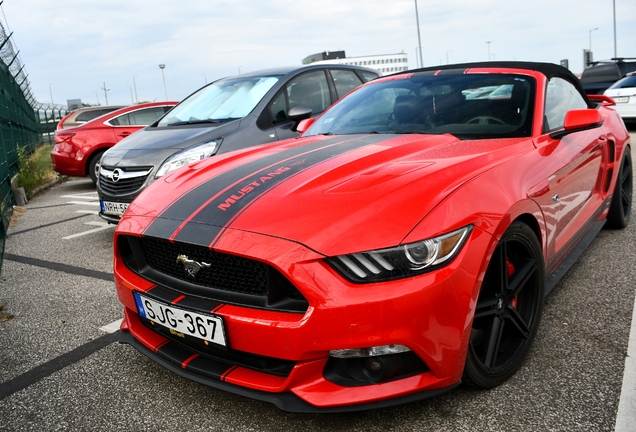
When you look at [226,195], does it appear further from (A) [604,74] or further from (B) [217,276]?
(A) [604,74]

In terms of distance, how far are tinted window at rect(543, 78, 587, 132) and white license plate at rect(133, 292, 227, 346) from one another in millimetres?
1997

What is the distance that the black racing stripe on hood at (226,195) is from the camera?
83.6 inches

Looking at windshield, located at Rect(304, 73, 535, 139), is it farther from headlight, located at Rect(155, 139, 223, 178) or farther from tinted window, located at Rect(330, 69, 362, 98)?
tinted window, located at Rect(330, 69, 362, 98)

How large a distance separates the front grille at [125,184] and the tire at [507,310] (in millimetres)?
3459

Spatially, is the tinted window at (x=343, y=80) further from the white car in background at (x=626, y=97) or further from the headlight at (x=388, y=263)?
the white car in background at (x=626, y=97)

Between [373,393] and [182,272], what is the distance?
904 mm

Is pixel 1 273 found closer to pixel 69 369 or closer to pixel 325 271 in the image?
pixel 69 369

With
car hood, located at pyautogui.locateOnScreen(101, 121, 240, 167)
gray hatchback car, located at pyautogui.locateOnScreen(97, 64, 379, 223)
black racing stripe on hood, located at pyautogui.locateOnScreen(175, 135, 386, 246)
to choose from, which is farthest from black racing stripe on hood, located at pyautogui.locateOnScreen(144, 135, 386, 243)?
car hood, located at pyautogui.locateOnScreen(101, 121, 240, 167)

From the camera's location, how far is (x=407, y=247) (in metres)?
1.84

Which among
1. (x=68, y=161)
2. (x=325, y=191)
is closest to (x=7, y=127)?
(x=68, y=161)

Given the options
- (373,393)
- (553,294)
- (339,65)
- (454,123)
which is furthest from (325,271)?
(339,65)

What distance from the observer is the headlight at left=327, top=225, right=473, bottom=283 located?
1830mm

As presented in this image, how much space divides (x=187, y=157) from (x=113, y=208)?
0.83 metres

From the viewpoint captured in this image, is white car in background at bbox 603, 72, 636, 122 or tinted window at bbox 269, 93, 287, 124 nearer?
tinted window at bbox 269, 93, 287, 124
